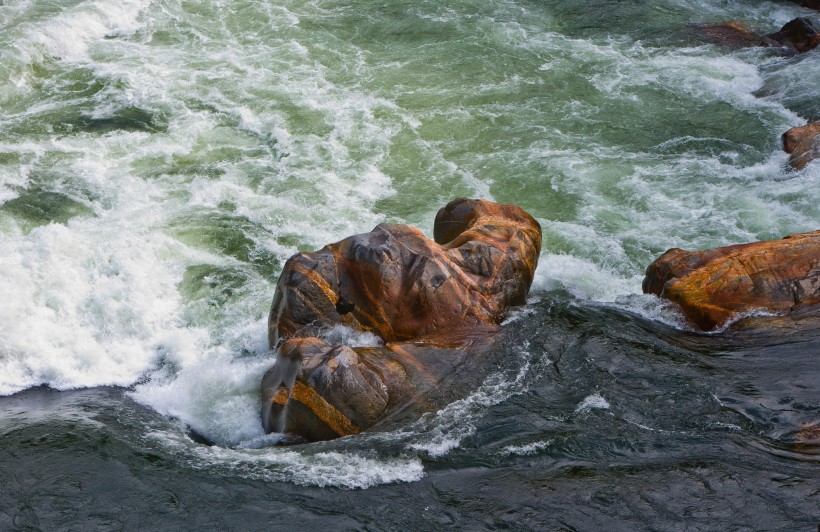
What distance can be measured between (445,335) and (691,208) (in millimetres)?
4729

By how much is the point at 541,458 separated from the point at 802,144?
7.68 m

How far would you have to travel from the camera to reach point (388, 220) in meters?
11.6

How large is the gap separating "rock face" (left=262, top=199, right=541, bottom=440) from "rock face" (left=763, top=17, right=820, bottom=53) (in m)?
8.91

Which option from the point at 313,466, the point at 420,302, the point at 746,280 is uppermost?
the point at 746,280

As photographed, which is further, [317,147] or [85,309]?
[317,147]

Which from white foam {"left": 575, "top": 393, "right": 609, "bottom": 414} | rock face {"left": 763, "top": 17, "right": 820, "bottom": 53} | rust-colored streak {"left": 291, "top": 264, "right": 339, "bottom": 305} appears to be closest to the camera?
white foam {"left": 575, "top": 393, "right": 609, "bottom": 414}

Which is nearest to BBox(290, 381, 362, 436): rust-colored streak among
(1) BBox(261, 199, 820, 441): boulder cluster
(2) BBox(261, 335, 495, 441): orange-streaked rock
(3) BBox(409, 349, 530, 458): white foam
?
(2) BBox(261, 335, 495, 441): orange-streaked rock

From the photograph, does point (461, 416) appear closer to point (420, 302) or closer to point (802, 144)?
point (420, 302)

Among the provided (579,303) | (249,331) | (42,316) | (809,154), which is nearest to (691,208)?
(809,154)

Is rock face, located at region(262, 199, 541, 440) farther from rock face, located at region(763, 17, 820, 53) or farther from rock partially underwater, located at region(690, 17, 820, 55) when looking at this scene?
rock face, located at region(763, 17, 820, 53)

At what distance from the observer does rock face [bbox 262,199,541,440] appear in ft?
24.3

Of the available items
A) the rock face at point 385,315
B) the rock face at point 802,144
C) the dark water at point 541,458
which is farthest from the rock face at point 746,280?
the rock face at point 802,144

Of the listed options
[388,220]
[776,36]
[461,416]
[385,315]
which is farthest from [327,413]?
[776,36]

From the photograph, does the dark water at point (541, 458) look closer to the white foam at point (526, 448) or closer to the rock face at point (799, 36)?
the white foam at point (526, 448)
